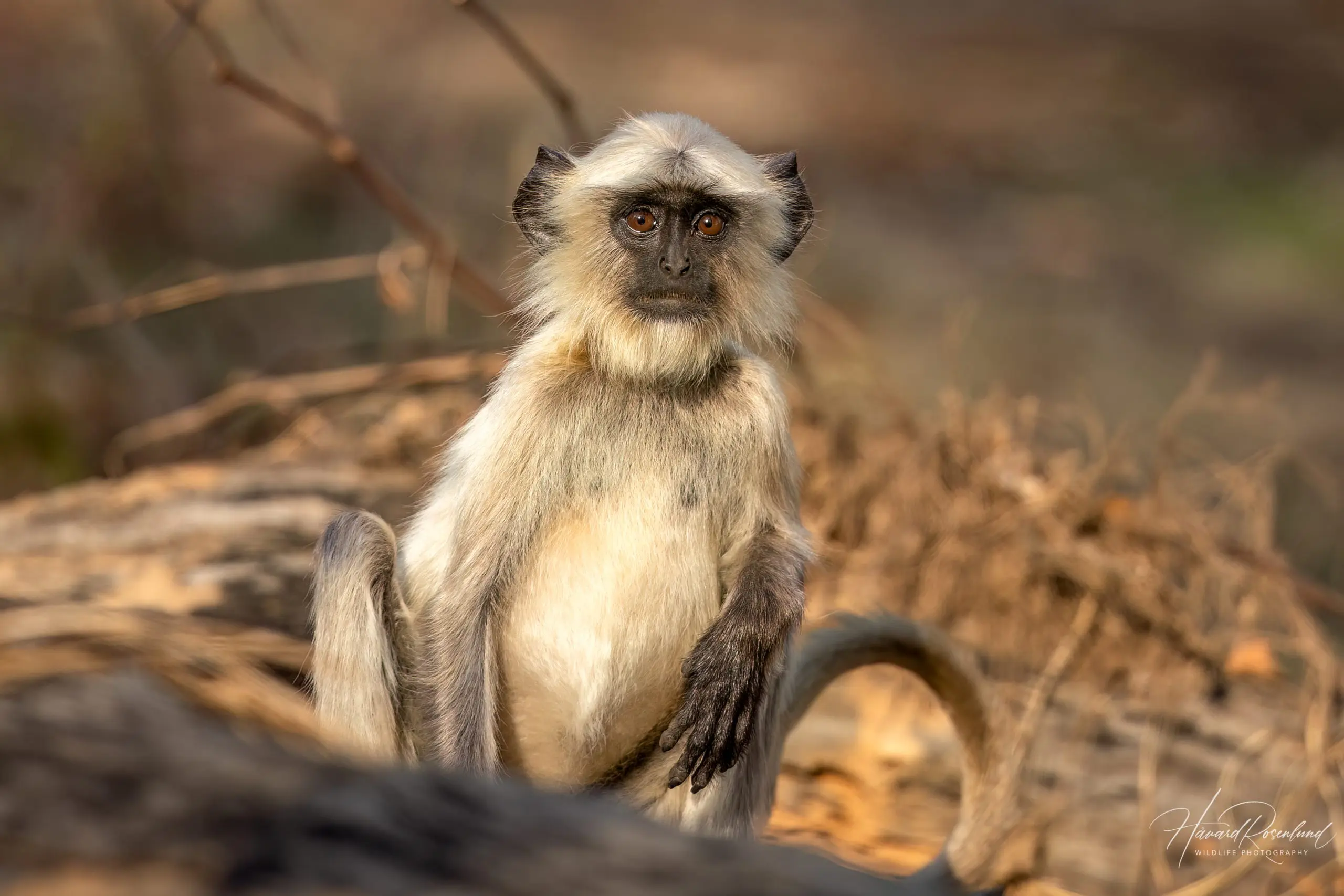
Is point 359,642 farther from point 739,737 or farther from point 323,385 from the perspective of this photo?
point 323,385

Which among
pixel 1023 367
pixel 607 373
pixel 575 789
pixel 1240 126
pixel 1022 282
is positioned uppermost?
pixel 1240 126

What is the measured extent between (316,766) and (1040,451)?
4.45m

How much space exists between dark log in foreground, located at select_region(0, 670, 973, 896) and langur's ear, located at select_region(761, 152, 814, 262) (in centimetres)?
239

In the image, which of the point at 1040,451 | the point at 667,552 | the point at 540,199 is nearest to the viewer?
the point at 667,552

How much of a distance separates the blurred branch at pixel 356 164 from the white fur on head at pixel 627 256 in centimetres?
148

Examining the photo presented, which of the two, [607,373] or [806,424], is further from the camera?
[806,424]

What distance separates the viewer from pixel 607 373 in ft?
10.3

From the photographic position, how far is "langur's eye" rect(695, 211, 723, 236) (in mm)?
3193

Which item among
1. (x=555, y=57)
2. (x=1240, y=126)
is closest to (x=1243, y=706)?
Result: (x=1240, y=126)

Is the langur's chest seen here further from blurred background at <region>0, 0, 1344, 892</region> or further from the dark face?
blurred background at <region>0, 0, 1344, 892</region>

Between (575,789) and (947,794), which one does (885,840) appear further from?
(575,789)

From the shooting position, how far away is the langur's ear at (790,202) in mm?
3422

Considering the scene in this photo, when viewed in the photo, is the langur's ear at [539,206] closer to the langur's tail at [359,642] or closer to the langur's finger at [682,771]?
the langur's tail at [359,642]

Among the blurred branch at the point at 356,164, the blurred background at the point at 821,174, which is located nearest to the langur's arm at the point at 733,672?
the blurred branch at the point at 356,164
